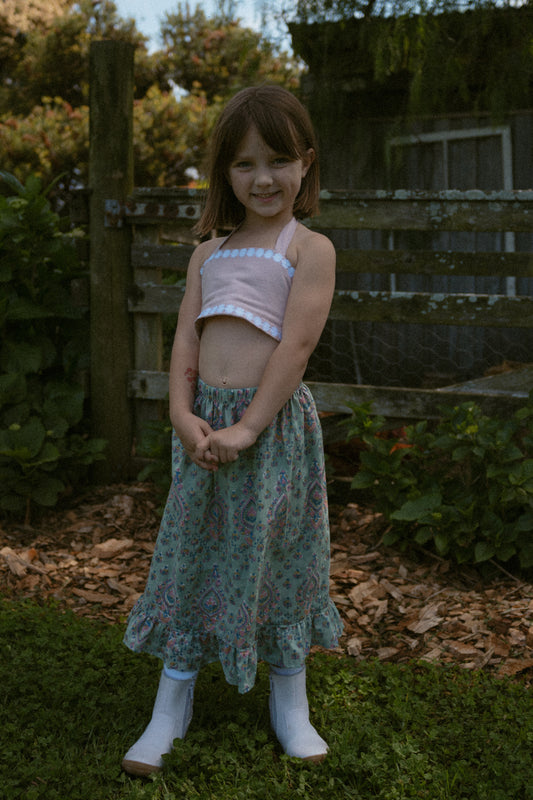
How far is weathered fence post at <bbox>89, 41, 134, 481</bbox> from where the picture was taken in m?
3.64

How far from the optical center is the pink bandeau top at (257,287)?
5.72 feet

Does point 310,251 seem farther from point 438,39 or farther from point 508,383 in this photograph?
point 438,39

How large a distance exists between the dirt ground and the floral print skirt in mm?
672

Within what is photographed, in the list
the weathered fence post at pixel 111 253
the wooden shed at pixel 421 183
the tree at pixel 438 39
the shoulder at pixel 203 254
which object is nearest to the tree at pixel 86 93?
the wooden shed at pixel 421 183

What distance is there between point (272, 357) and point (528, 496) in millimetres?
1437

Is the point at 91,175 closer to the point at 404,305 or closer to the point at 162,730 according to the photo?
the point at 404,305

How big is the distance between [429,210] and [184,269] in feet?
3.91

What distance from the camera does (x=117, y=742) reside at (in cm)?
191

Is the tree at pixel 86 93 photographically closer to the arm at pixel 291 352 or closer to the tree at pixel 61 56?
the tree at pixel 61 56

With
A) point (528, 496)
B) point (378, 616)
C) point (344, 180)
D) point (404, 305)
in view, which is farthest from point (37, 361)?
point (344, 180)

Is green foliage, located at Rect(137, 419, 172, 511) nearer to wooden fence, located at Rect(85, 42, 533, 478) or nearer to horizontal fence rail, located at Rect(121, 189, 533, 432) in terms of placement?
wooden fence, located at Rect(85, 42, 533, 478)

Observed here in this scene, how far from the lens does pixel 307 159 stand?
1.81m

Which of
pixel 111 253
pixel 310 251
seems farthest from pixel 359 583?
pixel 111 253

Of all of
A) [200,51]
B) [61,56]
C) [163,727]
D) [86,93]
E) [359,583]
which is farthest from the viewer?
[200,51]
